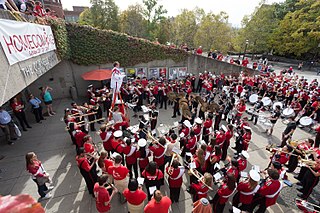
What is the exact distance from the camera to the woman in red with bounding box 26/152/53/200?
15.6 feet

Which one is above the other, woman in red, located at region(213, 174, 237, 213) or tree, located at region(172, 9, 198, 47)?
Result: tree, located at region(172, 9, 198, 47)

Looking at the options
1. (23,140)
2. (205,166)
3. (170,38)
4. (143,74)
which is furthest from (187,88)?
A: (170,38)

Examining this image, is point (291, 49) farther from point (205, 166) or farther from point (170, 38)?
point (205, 166)

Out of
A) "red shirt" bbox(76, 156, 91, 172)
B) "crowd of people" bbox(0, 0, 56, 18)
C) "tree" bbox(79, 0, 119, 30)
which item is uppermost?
"tree" bbox(79, 0, 119, 30)

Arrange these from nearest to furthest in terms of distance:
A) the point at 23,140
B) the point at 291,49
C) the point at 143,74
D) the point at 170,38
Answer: the point at 23,140, the point at 143,74, the point at 291,49, the point at 170,38

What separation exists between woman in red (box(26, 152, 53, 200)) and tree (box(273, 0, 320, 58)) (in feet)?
124

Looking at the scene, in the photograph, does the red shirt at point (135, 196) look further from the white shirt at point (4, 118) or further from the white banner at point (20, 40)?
the white shirt at point (4, 118)

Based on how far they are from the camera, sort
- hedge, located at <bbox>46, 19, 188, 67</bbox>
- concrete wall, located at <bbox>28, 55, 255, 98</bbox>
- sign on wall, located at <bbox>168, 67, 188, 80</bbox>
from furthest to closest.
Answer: sign on wall, located at <bbox>168, 67, 188, 80</bbox> < concrete wall, located at <bbox>28, 55, 255, 98</bbox> < hedge, located at <bbox>46, 19, 188, 67</bbox>

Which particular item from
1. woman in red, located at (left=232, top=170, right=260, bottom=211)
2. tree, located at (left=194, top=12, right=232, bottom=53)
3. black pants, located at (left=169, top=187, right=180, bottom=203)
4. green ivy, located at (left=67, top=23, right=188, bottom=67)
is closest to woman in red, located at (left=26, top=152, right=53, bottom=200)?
black pants, located at (left=169, top=187, right=180, bottom=203)

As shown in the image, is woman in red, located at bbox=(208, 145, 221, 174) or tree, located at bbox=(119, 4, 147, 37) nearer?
woman in red, located at bbox=(208, 145, 221, 174)

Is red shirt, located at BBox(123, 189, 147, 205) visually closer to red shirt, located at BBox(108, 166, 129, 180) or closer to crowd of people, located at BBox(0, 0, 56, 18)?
red shirt, located at BBox(108, 166, 129, 180)

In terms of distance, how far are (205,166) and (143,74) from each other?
Result: 40.8 feet

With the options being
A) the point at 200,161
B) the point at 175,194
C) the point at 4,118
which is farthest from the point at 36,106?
the point at 200,161

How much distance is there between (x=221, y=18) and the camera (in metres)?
27.2
